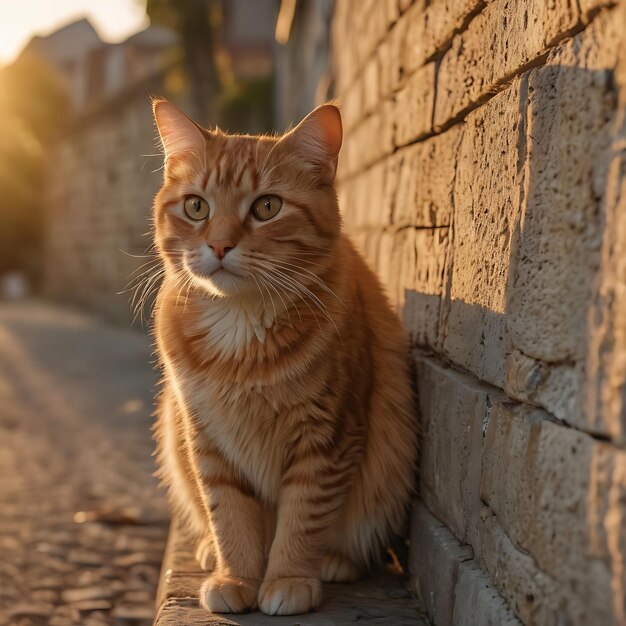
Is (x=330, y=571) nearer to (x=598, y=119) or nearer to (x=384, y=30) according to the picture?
(x=598, y=119)

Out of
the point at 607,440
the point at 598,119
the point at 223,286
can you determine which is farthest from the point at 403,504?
the point at 598,119

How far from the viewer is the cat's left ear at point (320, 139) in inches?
99.1

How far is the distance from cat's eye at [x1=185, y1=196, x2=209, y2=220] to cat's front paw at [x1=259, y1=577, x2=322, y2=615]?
1030 mm

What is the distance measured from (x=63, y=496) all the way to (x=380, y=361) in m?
2.46

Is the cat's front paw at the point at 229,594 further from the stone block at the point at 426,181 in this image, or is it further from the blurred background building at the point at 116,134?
the blurred background building at the point at 116,134

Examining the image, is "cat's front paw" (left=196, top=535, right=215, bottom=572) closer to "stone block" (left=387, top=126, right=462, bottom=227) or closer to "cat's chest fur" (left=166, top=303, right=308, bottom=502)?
"cat's chest fur" (left=166, top=303, right=308, bottom=502)

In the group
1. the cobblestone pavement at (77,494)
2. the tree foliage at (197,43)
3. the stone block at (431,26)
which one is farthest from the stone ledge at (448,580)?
the tree foliage at (197,43)

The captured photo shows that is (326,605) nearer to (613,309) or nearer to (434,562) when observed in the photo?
(434,562)

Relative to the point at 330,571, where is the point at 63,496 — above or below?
below

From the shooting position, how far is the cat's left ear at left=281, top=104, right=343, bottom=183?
99.1 inches

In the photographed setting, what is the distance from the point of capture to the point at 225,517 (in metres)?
2.47

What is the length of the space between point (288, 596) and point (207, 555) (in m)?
0.51

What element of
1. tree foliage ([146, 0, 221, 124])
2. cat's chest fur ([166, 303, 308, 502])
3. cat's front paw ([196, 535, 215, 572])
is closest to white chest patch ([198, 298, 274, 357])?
cat's chest fur ([166, 303, 308, 502])

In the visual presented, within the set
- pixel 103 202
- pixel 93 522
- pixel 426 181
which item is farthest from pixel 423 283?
pixel 103 202
